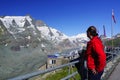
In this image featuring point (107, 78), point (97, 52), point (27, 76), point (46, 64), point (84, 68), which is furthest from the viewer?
point (46, 64)

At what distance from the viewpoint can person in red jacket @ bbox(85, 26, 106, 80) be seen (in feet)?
20.7

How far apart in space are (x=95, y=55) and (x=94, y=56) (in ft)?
0.12

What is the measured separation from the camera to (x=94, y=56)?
6.38 m

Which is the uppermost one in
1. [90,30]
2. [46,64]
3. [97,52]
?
[90,30]

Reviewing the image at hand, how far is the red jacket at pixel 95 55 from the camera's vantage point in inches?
248

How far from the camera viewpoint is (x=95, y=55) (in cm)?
636

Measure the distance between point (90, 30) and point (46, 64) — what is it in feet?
506

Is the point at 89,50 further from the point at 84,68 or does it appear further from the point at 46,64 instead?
the point at 46,64

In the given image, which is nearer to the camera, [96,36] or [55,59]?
[96,36]

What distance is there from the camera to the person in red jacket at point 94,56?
20.7 ft

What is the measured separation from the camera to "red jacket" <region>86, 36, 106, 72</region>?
6.29 metres

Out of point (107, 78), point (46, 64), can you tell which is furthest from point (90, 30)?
point (46, 64)

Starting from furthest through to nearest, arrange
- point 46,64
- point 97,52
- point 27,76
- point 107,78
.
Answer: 1. point 46,64
2. point 107,78
3. point 97,52
4. point 27,76

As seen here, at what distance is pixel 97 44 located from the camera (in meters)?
6.35
